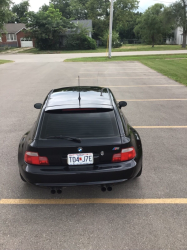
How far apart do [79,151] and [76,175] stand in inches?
13.0

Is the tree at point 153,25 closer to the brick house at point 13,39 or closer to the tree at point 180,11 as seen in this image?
the tree at point 180,11

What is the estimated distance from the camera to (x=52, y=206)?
3525mm

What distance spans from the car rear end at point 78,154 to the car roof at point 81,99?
1.09 ft

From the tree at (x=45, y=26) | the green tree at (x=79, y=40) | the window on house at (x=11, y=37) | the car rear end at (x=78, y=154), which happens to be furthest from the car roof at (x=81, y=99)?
the window on house at (x=11, y=37)

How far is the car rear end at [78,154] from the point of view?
3.24 metres

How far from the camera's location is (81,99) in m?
3.95

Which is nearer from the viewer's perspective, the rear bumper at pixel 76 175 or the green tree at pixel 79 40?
the rear bumper at pixel 76 175

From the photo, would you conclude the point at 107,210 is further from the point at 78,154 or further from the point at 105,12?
the point at 105,12

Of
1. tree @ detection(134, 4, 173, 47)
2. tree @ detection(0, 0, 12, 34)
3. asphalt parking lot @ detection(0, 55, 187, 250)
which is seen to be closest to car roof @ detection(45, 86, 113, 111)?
asphalt parking lot @ detection(0, 55, 187, 250)

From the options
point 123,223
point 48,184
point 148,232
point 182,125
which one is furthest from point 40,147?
point 182,125

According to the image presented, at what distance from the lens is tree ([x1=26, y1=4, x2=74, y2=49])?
45.2 meters

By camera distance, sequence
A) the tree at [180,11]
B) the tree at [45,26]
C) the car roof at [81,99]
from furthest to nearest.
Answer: the tree at [180,11] → the tree at [45,26] → the car roof at [81,99]

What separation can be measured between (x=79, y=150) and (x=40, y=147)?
1.76 ft

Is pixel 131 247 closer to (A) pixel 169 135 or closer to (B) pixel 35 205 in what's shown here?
(B) pixel 35 205
